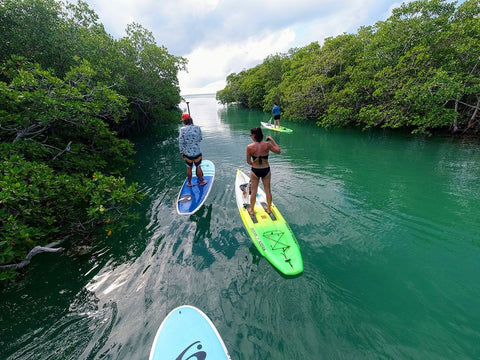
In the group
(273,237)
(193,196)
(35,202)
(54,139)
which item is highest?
(54,139)

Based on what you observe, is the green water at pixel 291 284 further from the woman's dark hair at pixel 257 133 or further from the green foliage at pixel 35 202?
the woman's dark hair at pixel 257 133

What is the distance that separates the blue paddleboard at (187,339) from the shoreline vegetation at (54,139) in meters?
2.53

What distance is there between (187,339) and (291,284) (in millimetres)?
1879

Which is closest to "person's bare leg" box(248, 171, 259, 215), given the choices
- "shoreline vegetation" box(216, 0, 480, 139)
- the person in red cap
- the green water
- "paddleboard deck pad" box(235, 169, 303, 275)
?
"paddleboard deck pad" box(235, 169, 303, 275)

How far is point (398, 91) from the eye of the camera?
1102cm

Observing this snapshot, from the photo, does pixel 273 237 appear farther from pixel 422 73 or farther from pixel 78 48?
pixel 422 73

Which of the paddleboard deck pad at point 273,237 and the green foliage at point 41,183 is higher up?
the green foliage at point 41,183

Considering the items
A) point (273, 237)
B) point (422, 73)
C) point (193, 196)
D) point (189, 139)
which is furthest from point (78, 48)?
point (422, 73)

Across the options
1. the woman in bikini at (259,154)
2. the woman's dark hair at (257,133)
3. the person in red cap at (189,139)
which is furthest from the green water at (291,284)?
the woman's dark hair at (257,133)

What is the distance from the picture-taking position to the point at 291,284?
3338mm

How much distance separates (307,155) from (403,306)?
8351mm

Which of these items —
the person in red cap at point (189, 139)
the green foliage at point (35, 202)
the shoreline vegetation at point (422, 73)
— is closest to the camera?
the green foliage at point (35, 202)

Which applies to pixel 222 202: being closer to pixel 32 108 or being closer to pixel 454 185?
pixel 32 108

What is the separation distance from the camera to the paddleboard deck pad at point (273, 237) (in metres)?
3.59
